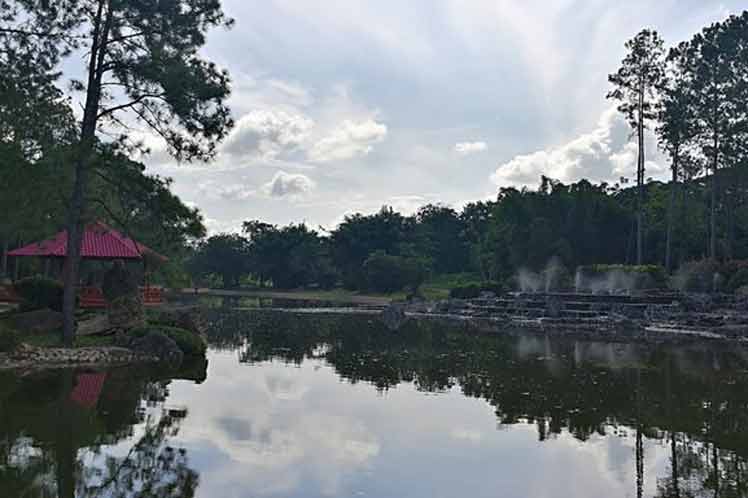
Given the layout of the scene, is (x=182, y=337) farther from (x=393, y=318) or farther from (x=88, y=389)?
(x=393, y=318)

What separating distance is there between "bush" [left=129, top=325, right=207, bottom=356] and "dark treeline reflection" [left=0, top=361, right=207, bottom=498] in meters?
4.85

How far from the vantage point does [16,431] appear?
456 inches

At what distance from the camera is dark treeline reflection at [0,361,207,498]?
912 cm

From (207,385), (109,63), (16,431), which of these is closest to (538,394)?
(207,385)

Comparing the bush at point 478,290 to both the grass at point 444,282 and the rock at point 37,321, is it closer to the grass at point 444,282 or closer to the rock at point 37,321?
the grass at point 444,282

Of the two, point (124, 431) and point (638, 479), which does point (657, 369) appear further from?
point (124, 431)

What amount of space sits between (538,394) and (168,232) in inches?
455

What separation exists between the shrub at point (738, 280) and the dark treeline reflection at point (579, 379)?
13.8 meters

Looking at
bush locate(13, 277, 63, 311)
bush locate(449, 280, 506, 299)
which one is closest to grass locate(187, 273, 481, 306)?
bush locate(449, 280, 506, 299)

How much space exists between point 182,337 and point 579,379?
12178 millimetres

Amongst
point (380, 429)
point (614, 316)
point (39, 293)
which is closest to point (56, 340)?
point (39, 293)

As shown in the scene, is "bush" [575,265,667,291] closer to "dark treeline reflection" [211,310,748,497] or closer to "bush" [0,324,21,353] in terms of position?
"dark treeline reflection" [211,310,748,497]

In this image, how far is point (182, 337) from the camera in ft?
75.0

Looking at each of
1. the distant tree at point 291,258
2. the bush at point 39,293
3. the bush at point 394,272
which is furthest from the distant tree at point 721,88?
the distant tree at point 291,258
